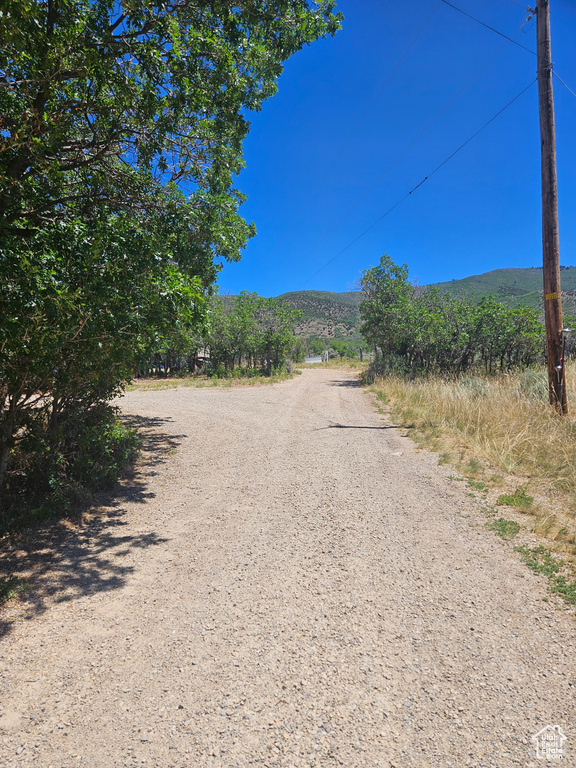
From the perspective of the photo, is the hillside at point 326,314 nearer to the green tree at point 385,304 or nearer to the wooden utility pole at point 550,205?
the green tree at point 385,304

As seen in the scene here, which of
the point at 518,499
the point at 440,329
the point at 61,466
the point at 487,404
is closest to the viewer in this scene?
the point at 518,499

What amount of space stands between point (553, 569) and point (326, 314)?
89.3 meters

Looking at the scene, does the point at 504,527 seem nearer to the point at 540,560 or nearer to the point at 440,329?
the point at 540,560

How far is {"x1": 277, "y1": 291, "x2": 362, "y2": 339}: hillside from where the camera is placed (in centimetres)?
8112

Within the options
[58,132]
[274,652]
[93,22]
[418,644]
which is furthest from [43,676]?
[93,22]

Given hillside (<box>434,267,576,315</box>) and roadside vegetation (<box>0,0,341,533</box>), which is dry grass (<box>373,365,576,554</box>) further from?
hillside (<box>434,267,576,315</box>)

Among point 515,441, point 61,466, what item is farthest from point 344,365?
point 61,466

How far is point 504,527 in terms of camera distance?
152 inches

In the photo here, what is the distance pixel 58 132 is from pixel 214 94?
2.06m

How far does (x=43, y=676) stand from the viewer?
7.34 feet

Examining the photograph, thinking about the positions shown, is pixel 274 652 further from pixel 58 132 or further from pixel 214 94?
pixel 214 94

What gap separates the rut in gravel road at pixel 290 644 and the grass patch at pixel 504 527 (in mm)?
169

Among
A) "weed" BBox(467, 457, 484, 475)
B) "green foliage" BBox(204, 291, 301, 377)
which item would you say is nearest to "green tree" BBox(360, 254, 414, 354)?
"green foliage" BBox(204, 291, 301, 377)

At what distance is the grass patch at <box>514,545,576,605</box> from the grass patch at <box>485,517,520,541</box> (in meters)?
0.24
